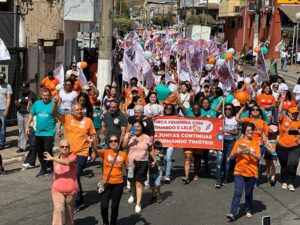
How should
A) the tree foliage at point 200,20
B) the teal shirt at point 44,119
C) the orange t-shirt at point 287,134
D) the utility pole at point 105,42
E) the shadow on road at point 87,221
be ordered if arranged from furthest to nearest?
1. the tree foliage at point 200,20
2. the utility pole at point 105,42
3. the teal shirt at point 44,119
4. the orange t-shirt at point 287,134
5. the shadow on road at point 87,221

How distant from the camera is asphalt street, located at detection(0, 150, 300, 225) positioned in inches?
335

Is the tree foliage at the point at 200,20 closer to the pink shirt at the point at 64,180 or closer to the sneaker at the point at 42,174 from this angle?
the sneaker at the point at 42,174

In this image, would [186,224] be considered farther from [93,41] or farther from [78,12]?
[93,41]

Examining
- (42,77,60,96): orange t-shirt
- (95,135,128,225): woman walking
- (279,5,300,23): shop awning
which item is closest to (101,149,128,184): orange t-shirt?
(95,135,128,225): woman walking

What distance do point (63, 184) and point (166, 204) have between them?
7.83 ft

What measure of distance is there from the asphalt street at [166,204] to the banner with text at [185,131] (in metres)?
0.71

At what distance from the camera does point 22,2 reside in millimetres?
17219

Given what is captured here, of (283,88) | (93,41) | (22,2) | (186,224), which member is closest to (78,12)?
(22,2)

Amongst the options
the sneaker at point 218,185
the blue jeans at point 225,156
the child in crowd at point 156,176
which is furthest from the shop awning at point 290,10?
the child in crowd at point 156,176

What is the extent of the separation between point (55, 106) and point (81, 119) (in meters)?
0.98

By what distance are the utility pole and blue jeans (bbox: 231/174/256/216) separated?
7732 mm

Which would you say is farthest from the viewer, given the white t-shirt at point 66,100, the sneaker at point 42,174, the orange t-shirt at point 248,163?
the white t-shirt at point 66,100

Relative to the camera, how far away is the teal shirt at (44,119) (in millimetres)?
10695

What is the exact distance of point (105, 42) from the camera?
51.1ft
